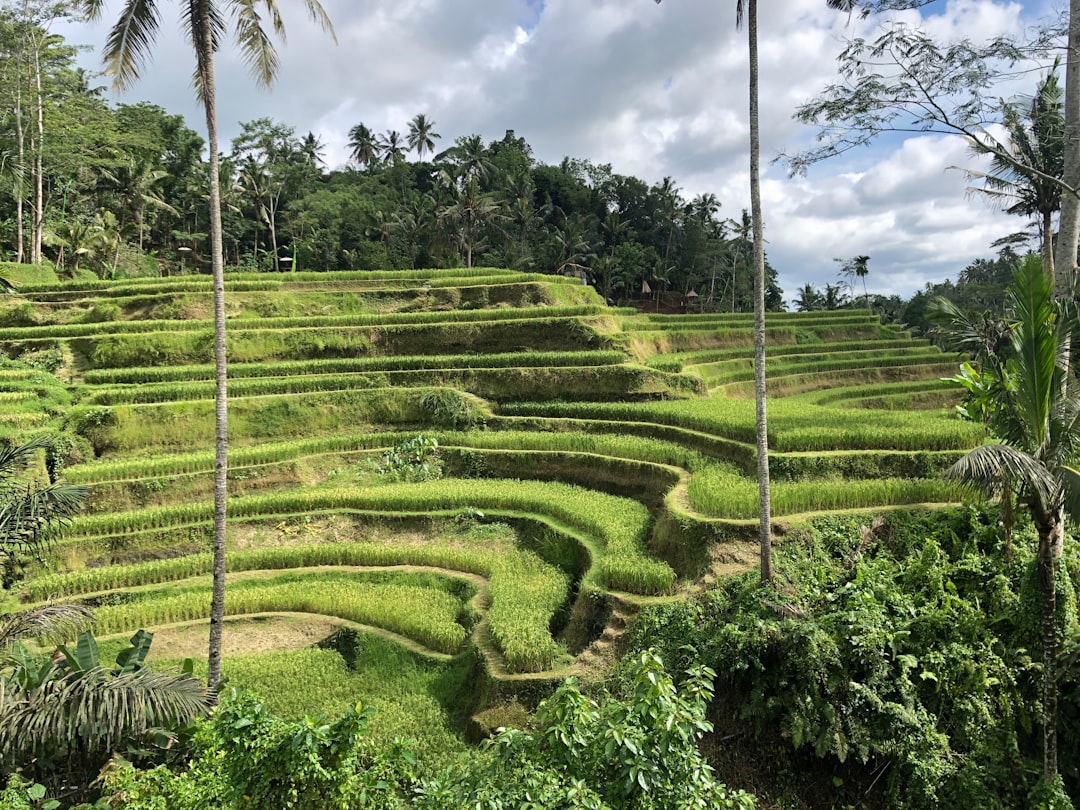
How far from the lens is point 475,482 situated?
15.3 metres

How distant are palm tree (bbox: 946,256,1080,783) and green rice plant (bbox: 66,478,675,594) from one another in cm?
555

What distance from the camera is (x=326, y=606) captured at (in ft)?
35.7

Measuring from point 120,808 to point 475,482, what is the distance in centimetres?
991

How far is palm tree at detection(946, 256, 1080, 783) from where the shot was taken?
5879mm

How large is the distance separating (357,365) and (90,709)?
14.7m

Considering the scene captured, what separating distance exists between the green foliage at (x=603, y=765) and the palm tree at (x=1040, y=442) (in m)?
3.45

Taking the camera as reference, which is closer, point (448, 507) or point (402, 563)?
point (402, 563)

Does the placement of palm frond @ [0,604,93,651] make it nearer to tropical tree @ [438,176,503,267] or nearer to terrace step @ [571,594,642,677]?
terrace step @ [571,594,642,677]

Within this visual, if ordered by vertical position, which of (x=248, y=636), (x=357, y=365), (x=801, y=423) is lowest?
(x=248, y=636)

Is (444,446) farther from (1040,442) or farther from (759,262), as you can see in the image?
(1040,442)

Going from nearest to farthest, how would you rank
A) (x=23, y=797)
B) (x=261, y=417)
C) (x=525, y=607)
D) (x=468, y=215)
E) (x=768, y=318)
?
1. (x=23, y=797)
2. (x=525, y=607)
3. (x=261, y=417)
4. (x=768, y=318)
5. (x=468, y=215)

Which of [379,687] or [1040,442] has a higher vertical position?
[1040,442]

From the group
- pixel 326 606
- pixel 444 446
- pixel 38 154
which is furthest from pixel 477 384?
pixel 38 154

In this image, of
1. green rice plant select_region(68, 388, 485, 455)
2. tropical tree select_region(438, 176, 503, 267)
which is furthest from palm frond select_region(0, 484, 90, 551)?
tropical tree select_region(438, 176, 503, 267)
